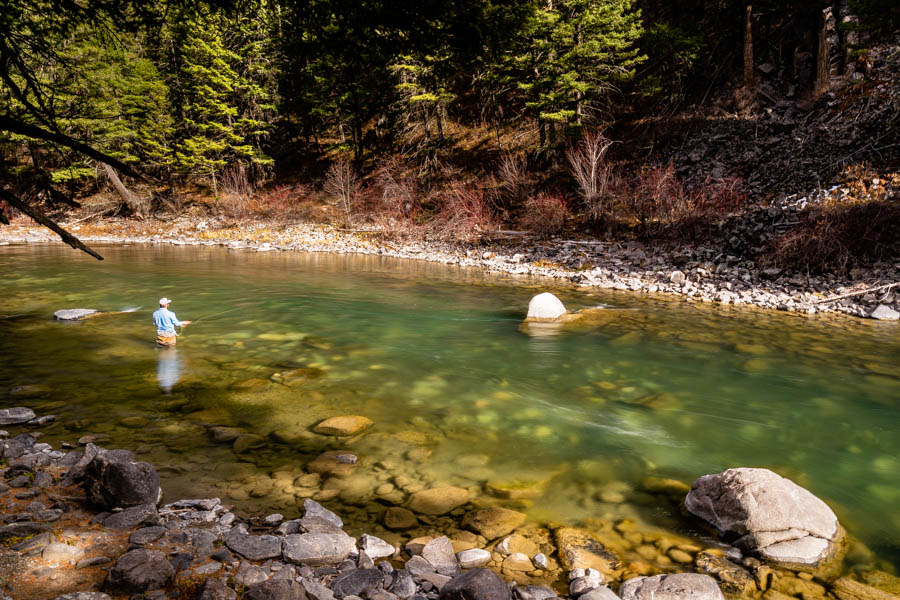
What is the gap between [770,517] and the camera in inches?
152

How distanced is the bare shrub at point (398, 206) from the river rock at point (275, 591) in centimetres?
2157

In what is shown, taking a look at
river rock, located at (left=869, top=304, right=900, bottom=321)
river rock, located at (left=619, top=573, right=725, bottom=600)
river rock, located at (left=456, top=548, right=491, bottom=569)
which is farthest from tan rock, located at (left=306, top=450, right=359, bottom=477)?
river rock, located at (left=869, top=304, right=900, bottom=321)

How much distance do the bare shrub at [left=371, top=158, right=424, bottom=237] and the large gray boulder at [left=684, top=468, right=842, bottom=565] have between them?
2065cm

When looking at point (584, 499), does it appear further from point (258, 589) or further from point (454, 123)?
point (454, 123)

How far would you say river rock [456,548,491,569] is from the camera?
3611 mm

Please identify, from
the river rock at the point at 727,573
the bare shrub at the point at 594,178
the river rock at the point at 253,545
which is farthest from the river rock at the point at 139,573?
the bare shrub at the point at 594,178

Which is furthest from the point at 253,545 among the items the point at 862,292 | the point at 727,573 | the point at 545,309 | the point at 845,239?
the point at 845,239

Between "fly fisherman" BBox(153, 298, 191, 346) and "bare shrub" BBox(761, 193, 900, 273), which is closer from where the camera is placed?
"fly fisherman" BBox(153, 298, 191, 346)

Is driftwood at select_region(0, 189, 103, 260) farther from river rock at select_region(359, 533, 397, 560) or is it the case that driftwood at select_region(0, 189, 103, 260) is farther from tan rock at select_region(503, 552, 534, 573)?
tan rock at select_region(503, 552, 534, 573)

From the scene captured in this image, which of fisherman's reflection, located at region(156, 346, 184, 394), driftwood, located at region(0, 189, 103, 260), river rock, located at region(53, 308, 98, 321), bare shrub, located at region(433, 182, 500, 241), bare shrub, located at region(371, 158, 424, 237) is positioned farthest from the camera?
bare shrub, located at region(371, 158, 424, 237)

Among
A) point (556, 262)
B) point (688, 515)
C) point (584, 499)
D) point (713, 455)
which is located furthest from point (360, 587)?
point (556, 262)

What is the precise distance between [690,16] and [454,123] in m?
14.2

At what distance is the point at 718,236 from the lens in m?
16.1

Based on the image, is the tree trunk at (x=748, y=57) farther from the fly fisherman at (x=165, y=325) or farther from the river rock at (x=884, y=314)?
the fly fisherman at (x=165, y=325)
